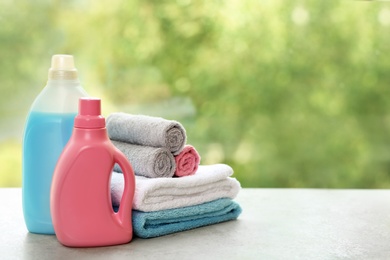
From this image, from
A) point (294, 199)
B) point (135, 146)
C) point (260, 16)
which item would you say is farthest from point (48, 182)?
point (260, 16)

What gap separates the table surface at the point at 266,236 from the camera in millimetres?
1226

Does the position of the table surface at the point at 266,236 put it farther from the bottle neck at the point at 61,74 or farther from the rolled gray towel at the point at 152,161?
the bottle neck at the point at 61,74

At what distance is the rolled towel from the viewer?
1.34 meters

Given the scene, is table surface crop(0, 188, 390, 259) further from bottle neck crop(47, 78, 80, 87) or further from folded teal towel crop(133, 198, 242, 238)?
bottle neck crop(47, 78, 80, 87)

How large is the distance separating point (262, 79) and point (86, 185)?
2.32 meters

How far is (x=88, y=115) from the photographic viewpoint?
4.06 ft

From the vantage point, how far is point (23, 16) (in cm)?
311

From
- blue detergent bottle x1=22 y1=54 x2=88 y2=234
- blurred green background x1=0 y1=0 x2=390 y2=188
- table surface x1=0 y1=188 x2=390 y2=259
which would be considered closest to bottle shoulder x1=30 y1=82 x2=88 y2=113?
blue detergent bottle x1=22 y1=54 x2=88 y2=234

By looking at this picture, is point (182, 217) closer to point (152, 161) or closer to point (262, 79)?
point (152, 161)

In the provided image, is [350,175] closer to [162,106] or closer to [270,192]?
[162,106]

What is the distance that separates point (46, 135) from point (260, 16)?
7.47ft

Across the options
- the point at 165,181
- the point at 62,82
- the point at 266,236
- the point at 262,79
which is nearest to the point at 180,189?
the point at 165,181

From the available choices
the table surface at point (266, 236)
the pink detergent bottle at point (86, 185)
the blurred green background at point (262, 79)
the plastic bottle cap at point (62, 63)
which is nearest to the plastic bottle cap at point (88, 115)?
the pink detergent bottle at point (86, 185)

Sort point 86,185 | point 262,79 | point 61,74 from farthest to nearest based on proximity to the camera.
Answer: point 262,79, point 61,74, point 86,185
